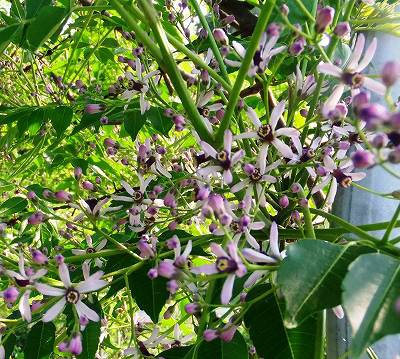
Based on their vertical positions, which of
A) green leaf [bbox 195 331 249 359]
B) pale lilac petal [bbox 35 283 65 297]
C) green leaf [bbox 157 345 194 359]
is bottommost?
green leaf [bbox 157 345 194 359]

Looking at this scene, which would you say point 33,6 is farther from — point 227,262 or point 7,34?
point 227,262

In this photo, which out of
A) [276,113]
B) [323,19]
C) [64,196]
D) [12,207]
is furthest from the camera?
[12,207]

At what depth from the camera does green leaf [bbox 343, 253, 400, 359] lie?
40cm

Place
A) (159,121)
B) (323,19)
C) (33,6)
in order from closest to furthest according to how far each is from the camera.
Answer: (323,19) < (33,6) < (159,121)

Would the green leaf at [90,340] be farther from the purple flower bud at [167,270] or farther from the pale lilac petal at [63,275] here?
the purple flower bud at [167,270]

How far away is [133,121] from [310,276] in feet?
2.12

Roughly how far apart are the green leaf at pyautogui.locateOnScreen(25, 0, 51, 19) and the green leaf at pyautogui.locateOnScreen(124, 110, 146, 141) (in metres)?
0.22

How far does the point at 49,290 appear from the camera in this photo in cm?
73

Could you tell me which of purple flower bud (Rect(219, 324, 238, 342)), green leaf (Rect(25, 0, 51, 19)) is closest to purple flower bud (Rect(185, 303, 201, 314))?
purple flower bud (Rect(219, 324, 238, 342))

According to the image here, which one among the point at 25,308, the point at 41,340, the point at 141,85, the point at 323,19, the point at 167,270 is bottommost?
the point at 41,340

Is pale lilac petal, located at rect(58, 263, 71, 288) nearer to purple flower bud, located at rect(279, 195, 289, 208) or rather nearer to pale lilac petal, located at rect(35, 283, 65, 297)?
pale lilac petal, located at rect(35, 283, 65, 297)

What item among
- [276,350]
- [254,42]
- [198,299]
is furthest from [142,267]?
[254,42]

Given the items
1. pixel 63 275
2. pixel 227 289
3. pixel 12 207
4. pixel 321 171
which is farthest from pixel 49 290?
pixel 12 207

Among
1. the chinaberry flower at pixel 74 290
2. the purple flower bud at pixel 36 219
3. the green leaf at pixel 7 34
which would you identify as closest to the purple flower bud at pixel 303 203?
the chinaberry flower at pixel 74 290
